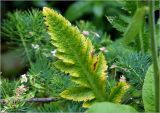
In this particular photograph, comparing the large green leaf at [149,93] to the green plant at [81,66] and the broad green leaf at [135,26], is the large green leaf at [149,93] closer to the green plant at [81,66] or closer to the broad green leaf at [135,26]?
the green plant at [81,66]

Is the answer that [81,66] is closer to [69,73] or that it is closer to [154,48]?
[69,73]

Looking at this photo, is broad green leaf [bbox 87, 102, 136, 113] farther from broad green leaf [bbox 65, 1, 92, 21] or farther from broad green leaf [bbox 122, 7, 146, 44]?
broad green leaf [bbox 65, 1, 92, 21]

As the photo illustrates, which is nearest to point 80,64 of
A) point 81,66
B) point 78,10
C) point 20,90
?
point 81,66

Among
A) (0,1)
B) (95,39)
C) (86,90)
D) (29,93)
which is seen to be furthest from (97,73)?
(0,1)

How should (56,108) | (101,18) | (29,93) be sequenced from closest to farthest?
(56,108), (29,93), (101,18)

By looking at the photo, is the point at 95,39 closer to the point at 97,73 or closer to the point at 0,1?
the point at 97,73
